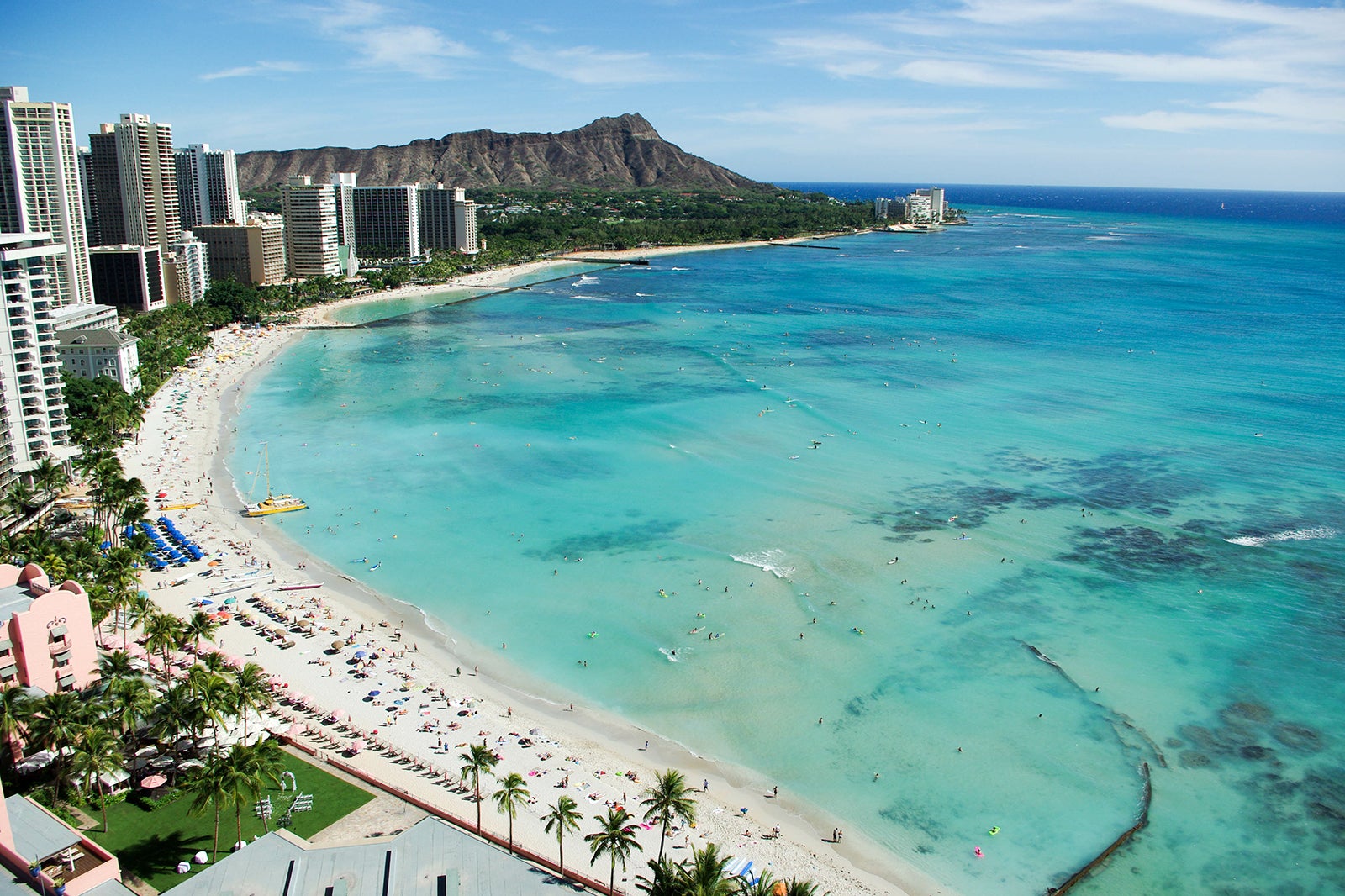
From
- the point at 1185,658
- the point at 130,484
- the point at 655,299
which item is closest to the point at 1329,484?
the point at 1185,658

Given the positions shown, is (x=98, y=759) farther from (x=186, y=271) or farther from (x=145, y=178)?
(x=145, y=178)

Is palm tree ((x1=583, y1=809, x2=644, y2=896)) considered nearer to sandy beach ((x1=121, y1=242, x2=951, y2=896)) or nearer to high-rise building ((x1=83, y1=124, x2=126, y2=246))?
sandy beach ((x1=121, y1=242, x2=951, y2=896))

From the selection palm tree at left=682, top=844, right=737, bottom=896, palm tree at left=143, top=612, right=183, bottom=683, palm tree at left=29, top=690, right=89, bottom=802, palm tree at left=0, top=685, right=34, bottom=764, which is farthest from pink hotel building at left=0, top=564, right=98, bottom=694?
palm tree at left=682, top=844, right=737, bottom=896

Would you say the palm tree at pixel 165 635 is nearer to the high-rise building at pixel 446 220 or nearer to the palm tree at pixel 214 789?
the palm tree at pixel 214 789

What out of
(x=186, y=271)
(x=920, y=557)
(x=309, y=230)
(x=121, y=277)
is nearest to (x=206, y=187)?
(x=309, y=230)

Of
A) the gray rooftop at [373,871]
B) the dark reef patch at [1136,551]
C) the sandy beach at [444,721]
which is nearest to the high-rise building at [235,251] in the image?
the sandy beach at [444,721]

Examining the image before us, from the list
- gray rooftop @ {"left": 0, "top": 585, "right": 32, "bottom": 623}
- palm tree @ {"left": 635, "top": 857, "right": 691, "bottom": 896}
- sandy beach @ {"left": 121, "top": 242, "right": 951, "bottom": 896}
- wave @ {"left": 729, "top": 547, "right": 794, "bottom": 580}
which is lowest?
sandy beach @ {"left": 121, "top": 242, "right": 951, "bottom": 896}
